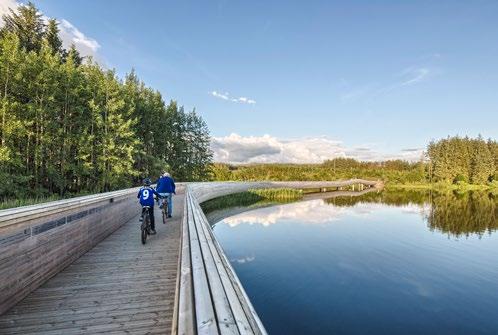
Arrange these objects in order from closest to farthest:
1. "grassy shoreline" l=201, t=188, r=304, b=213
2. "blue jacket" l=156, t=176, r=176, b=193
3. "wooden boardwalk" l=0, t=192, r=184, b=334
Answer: "wooden boardwalk" l=0, t=192, r=184, b=334 < "blue jacket" l=156, t=176, r=176, b=193 < "grassy shoreline" l=201, t=188, r=304, b=213

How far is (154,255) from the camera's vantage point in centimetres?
832

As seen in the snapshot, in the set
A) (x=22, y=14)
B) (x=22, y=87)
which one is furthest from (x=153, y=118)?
(x=22, y=87)

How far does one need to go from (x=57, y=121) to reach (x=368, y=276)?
2934 cm

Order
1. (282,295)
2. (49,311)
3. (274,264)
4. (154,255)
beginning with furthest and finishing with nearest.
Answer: (274,264)
(282,295)
(154,255)
(49,311)

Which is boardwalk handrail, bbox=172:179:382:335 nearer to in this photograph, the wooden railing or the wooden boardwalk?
the wooden boardwalk

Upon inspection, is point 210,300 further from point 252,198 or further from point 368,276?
point 252,198

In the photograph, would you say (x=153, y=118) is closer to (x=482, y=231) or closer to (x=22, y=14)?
(x=22, y=14)

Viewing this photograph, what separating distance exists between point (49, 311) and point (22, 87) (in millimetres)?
25876

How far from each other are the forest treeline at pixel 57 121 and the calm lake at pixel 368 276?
16.7 m

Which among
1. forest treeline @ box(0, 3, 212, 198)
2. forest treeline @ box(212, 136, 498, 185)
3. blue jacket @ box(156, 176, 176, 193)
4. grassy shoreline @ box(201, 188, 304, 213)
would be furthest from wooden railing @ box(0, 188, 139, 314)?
forest treeline @ box(212, 136, 498, 185)

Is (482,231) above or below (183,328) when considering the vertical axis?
below

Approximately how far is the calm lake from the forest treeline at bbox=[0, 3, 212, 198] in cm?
1671

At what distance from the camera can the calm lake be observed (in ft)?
25.5

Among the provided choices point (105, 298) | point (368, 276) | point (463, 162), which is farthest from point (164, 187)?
point (463, 162)
